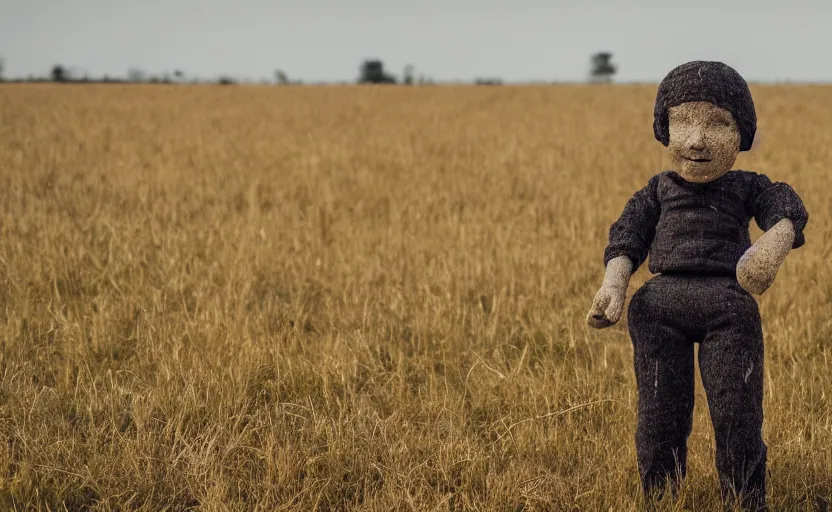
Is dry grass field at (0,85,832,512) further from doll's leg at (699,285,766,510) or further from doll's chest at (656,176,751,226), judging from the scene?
doll's chest at (656,176,751,226)

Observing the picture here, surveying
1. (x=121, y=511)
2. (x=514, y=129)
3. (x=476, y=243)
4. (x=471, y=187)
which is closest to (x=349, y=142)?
(x=514, y=129)

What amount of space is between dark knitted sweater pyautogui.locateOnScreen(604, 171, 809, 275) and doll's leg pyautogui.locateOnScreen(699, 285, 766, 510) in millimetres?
136

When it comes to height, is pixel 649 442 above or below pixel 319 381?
above

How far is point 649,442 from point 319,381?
1.62 metres

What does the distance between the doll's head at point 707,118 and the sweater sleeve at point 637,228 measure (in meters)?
0.16

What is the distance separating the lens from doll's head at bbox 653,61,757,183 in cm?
232

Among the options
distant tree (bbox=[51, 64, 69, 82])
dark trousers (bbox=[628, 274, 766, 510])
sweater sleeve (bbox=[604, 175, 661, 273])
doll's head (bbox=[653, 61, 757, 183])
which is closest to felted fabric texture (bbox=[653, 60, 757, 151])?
doll's head (bbox=[653, 61, 757, 183])

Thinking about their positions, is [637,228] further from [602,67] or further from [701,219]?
[602,67]

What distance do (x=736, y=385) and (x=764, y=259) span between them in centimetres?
38

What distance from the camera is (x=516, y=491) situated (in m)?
2.74

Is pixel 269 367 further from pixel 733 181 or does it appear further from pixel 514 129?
pixel 514 129

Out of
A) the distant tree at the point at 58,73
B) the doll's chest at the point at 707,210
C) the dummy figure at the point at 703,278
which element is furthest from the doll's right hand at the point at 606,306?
the distant tree at the point at 58,73

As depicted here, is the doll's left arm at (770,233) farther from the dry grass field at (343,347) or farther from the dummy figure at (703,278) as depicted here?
the dry grass field at (343,347)

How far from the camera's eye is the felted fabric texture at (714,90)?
2.32 metres
